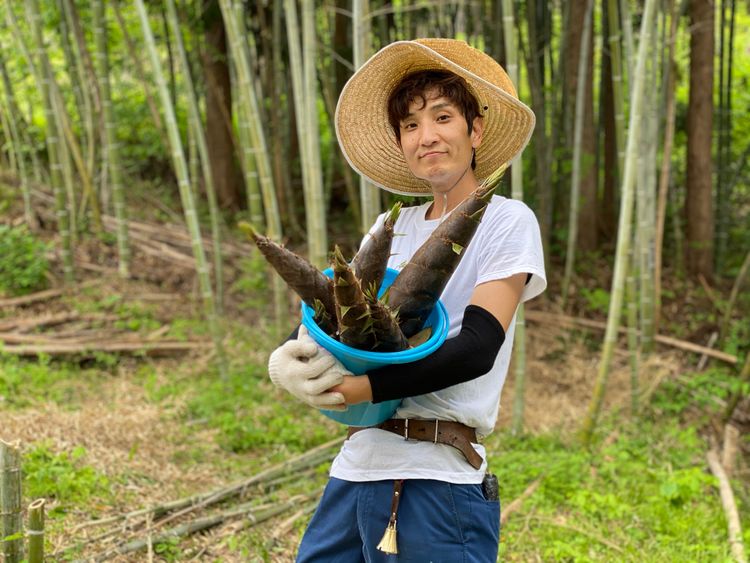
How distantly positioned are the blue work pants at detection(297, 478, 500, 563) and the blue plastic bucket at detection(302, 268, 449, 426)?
16 centimetres

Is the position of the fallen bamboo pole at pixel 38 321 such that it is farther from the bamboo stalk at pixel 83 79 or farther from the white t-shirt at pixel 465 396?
the white t-shirt at pixel 465 396

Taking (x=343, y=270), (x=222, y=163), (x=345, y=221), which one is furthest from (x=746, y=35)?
(x=343, y=270)

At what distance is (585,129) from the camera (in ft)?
21.1

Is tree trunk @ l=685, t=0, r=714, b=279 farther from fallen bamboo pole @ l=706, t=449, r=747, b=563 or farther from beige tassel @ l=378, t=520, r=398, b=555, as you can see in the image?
beige tassel @ l=378, t=520, r=398, b=555

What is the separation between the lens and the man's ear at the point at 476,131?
1.46m

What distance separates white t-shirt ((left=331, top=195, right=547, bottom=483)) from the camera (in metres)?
1.30

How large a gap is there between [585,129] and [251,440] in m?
4.33

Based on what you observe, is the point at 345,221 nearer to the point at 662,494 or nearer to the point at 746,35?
the point at 662,494

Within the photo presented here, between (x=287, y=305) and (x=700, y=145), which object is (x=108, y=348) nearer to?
(x=287, y=305)

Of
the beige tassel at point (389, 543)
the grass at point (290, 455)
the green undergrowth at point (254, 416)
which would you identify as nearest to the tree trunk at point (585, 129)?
the grass at point (290, 455)

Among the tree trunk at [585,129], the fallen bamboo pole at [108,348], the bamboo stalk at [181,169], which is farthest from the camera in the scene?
the tree trunk at [585,129]

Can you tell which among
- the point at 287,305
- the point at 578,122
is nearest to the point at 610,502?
the point at 287,305

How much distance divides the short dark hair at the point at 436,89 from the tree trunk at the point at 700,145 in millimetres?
5573

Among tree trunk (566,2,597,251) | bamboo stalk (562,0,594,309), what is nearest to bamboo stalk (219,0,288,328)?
bamboo stalk (562,0,594,309)
